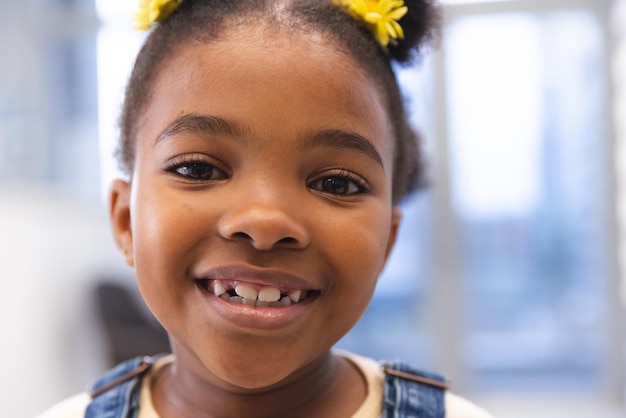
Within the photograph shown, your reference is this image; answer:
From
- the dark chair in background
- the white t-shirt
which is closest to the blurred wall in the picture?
the dark chair in background

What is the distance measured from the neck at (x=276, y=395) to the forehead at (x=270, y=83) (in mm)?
283

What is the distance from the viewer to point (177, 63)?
2.63 ft

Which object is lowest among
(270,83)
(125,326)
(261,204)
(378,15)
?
Answer: (125,326)

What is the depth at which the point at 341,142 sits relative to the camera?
75cm

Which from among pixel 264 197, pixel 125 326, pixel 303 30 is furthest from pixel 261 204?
pixel 125 326

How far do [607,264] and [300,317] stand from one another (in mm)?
2563

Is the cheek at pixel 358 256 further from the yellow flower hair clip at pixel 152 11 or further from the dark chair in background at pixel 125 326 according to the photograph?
the dark chair in background at pixel 125 326

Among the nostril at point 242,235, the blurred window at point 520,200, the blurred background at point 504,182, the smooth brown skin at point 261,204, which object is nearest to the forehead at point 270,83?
the smooth brown skin at point 261,204

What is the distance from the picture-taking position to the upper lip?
2.32 ft

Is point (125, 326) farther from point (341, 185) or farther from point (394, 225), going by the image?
point (341, 185)

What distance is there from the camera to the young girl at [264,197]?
2.34 ft

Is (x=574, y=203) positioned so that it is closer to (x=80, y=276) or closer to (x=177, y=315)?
(x=80, y=276)

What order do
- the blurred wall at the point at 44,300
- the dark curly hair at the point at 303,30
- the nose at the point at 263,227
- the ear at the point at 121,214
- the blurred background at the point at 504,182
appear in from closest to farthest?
the nose at the point at 263,227, the dark curly hair at the point at 303,30, the ear at the point at 121,214, the blurred wall at the point at 44,300, the blurred background at the point at 504,182

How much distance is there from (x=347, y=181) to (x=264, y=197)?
12 centimetres
